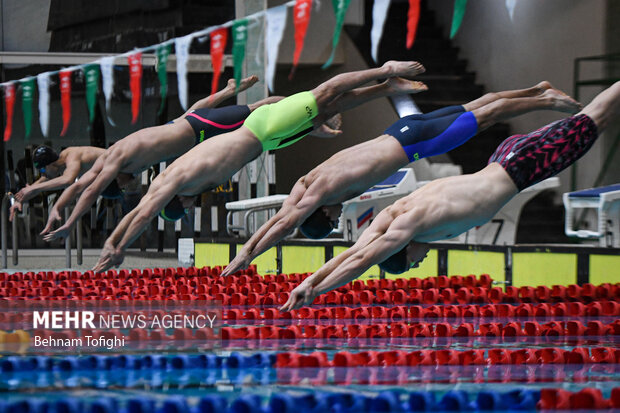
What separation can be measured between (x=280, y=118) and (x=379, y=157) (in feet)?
2.61

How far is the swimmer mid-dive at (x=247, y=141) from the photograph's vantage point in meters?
5.62

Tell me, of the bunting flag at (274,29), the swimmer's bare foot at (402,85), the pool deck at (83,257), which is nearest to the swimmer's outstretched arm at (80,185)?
the bunting flag at (274,29)

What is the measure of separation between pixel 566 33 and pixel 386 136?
6.34m

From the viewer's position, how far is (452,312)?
7000 millimetres

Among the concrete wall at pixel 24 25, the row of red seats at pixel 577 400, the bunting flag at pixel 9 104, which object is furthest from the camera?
the concrete wall at pixel 24 25

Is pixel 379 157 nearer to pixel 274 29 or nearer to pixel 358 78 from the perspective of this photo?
pixel 358 78

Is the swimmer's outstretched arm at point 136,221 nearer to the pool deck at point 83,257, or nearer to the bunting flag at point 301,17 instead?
the bunting flag at point 301,17

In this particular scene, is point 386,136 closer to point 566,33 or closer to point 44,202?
point 566,33

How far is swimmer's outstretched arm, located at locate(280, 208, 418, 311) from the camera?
4.63 m

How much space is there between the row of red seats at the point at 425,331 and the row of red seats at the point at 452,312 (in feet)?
2.54

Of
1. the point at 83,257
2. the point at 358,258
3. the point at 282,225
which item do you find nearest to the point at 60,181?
the point at 282,225

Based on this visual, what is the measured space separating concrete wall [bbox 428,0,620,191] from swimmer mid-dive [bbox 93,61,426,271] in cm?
533

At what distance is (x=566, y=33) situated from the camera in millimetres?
11016

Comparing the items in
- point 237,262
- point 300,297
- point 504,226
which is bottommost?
point 300,297
